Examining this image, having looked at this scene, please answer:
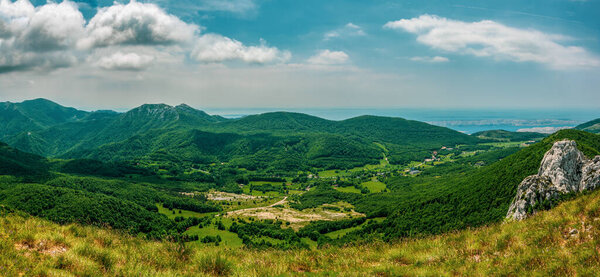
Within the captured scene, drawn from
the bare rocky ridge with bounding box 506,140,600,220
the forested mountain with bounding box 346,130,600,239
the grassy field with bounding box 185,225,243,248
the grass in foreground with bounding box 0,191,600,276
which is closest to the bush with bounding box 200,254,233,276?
the grass in foreground with bounding box 0,191,600,276

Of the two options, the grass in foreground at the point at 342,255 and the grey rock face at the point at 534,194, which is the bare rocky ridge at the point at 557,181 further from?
the grass in foreground at the point at 342,255

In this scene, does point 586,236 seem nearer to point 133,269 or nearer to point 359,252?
point 359,252

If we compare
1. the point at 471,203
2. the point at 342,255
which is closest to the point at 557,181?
the point at 342,255

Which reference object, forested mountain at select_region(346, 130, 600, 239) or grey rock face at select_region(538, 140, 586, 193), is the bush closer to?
grey rock face at select_region(538, 140, 586, 193)

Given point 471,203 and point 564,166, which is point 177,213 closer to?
point 471,203

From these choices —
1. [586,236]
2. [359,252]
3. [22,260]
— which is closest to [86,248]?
[22,260]

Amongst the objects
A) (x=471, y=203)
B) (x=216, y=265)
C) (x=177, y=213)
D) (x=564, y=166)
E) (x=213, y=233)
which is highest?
(x=564, y=166)

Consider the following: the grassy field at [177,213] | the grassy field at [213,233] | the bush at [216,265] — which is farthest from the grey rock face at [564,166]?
the grassy field at [177,213]
